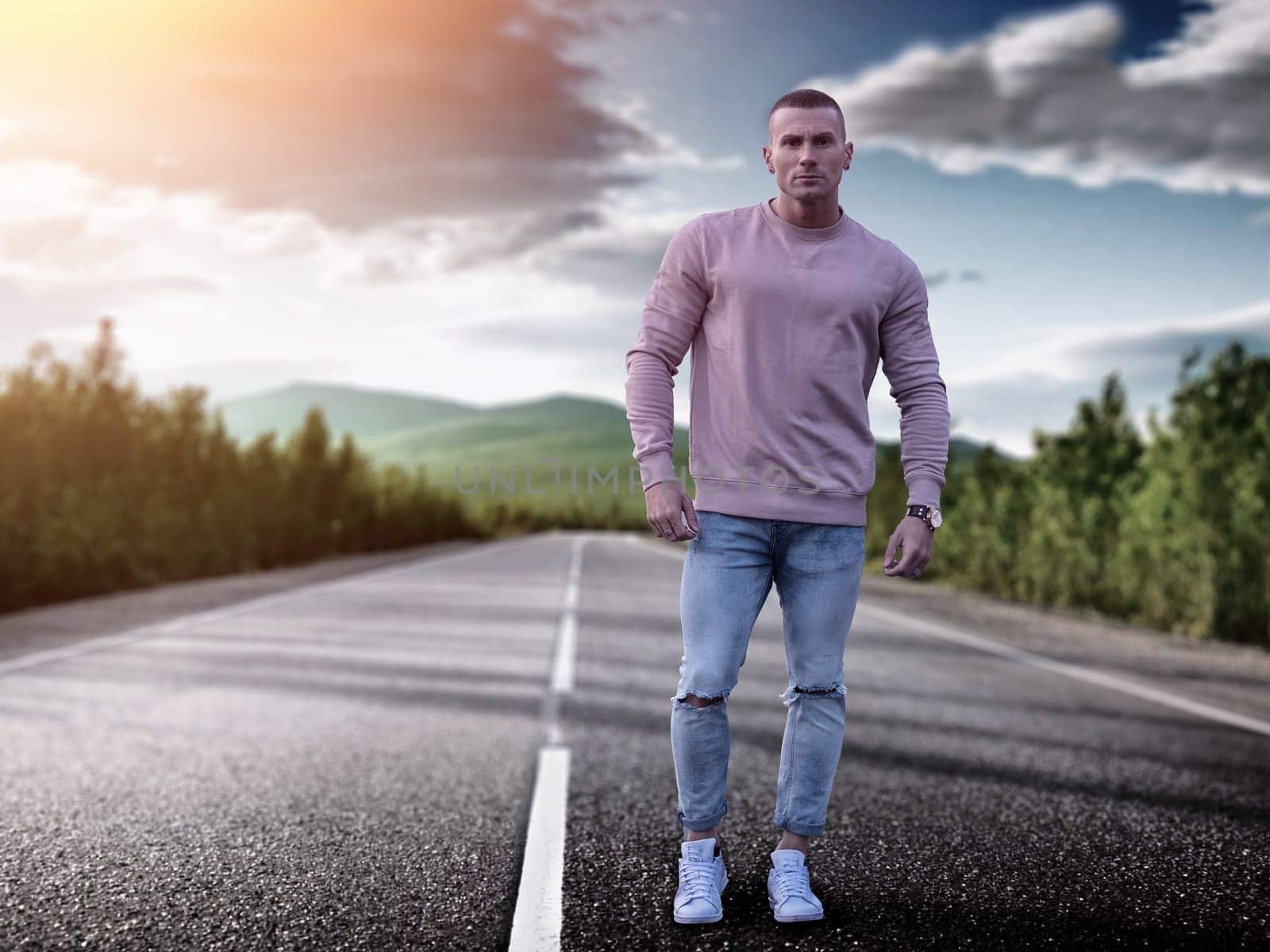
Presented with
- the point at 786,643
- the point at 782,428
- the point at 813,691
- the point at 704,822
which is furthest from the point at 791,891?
the point at 782,428

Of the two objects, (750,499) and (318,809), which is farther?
(318,809)

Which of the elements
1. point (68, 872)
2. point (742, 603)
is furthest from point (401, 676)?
point (742, 603)

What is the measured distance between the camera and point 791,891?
2854 mm

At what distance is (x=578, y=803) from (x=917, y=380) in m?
2.16

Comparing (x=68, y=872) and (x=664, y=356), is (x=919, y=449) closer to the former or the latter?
(x=664, y=356)

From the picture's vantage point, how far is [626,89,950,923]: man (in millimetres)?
2748

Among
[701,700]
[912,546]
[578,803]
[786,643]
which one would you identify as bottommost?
→ [578,803]

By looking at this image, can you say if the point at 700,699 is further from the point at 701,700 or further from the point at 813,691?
the point at 813,691

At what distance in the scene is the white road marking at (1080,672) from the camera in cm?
632

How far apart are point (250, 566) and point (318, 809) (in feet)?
67.1

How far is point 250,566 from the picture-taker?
23.4 meters

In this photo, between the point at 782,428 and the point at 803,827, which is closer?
the point at 782,428

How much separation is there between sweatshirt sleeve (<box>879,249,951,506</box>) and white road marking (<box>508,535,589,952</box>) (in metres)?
1.41

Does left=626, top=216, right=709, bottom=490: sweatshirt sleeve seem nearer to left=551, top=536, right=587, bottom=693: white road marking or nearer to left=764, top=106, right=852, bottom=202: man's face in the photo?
left=764, top=106, right=852, bottom=202: man's face
